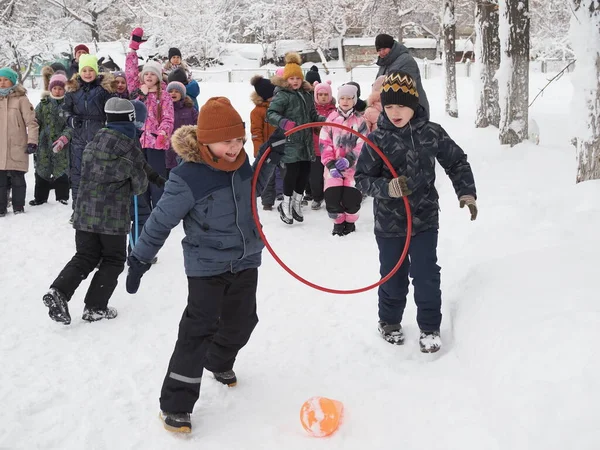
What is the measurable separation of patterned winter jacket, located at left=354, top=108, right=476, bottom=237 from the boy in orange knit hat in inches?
34.8

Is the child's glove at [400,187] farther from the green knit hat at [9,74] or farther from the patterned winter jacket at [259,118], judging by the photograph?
the green knit hat at [9,74]

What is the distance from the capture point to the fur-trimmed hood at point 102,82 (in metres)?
7.65

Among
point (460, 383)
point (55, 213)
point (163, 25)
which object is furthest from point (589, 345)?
point (163, 25)

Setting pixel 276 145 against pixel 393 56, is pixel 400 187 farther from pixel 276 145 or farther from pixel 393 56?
pixel 393 56

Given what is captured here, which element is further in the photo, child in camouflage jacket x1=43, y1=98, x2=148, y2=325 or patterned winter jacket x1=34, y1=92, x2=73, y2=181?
patterned winter jacket x1=34, y1=92, x2=73, y2=181

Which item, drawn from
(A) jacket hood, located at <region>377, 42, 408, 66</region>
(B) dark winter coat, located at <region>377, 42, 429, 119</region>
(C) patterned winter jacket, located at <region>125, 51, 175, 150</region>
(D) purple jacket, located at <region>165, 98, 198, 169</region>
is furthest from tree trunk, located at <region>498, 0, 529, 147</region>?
(C) patterned winter jacket, located at <region>125, 51, 175, 150</region>

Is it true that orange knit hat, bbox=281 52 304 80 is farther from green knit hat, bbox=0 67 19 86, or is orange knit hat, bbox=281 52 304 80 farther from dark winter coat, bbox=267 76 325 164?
green knit hat, bbox=0 67 19 86

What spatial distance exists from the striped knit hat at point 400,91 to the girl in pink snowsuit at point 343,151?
3.15 meters

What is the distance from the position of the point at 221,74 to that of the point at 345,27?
12925mm

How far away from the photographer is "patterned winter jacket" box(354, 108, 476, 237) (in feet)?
13.8

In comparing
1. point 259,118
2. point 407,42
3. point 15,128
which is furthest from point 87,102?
point 407,42

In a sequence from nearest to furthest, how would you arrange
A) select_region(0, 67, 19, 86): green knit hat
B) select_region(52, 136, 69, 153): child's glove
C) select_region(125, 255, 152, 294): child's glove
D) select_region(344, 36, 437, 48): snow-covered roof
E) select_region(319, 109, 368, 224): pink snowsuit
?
select_region(125, 255, 152, 294): child's glove, select_region(319, 109, 368, 224): pink snowsuit, select_region(52, 136, 69, 153): child's glove, select_region(0, 67, 19, 86): green knit hat, select_region(344, 36, 437, 48): snow-covered roof

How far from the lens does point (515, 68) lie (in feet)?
33.5

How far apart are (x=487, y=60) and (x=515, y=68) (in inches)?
121
